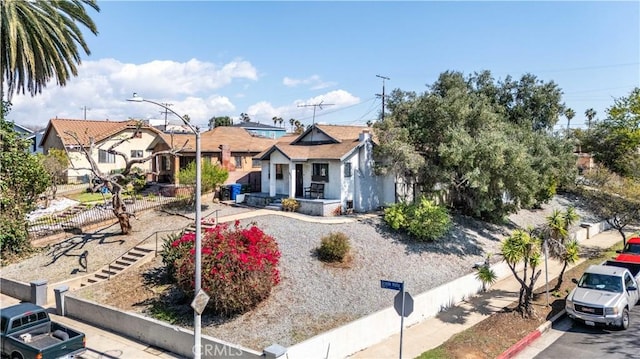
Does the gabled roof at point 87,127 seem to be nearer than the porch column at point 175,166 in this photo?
No

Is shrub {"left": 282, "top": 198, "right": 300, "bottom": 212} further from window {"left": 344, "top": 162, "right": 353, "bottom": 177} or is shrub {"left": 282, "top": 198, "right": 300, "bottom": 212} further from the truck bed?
the truck bed

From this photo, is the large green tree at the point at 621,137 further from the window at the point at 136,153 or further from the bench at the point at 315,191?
the window at the point at 136,153

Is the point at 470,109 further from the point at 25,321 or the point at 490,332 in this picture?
the point at 25,321

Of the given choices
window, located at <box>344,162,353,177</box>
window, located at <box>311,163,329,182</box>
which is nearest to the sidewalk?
window, located at <box>344,162,353,177</box>

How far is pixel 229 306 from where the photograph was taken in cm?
1404

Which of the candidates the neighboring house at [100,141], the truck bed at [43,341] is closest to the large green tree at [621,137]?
the truck bed at [43,341]

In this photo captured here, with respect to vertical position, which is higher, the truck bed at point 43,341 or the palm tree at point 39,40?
the palm tree at point 39,40

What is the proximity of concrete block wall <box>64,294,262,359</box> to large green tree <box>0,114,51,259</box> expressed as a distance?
840cm

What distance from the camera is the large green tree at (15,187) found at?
72.0ft

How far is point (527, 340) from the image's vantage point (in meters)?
14.1

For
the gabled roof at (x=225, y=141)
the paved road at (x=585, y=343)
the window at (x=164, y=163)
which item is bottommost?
the paved road at (x=585, y=343)

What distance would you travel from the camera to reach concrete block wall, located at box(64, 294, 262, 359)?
39.2 ft

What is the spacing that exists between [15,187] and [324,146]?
17.9m

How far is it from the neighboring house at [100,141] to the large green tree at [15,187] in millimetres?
19173
